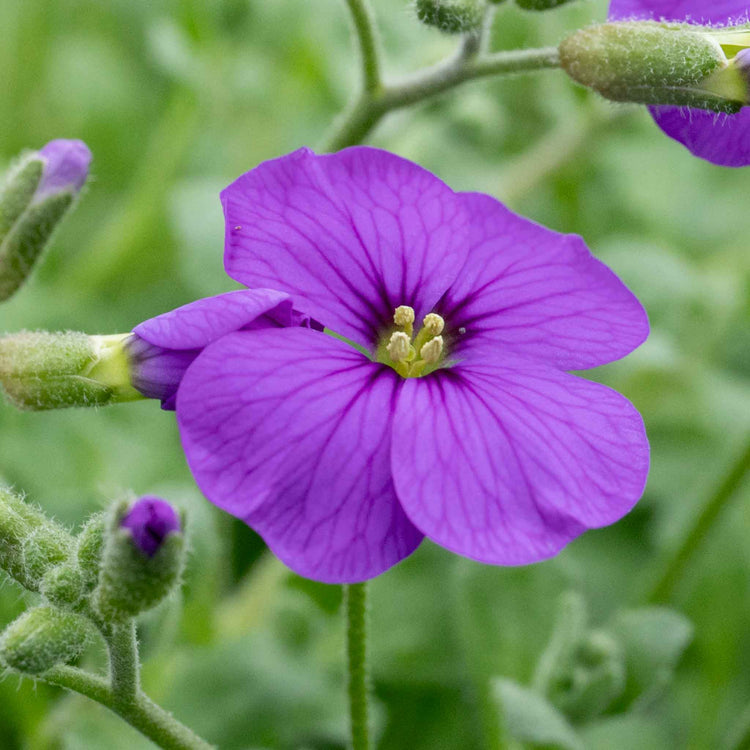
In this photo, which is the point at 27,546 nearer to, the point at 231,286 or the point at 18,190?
the point at 18,190

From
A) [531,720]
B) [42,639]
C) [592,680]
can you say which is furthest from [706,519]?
[42,639]

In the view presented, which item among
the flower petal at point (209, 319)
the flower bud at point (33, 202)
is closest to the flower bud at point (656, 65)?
the flower petal at point (209, 319)

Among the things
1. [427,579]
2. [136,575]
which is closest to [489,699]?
[427,579]

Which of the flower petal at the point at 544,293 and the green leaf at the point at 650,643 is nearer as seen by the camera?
the flower petal at the point at 544,293

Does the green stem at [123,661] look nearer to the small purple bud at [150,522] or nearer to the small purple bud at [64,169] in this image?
the small purple bud at [150,522]

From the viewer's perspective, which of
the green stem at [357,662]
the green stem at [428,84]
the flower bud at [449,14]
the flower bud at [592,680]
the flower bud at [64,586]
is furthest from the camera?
the flower bud at [592,680]

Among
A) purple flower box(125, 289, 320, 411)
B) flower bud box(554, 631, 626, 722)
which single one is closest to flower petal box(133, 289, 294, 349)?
purple flower box(125, 289, 320, 411)
